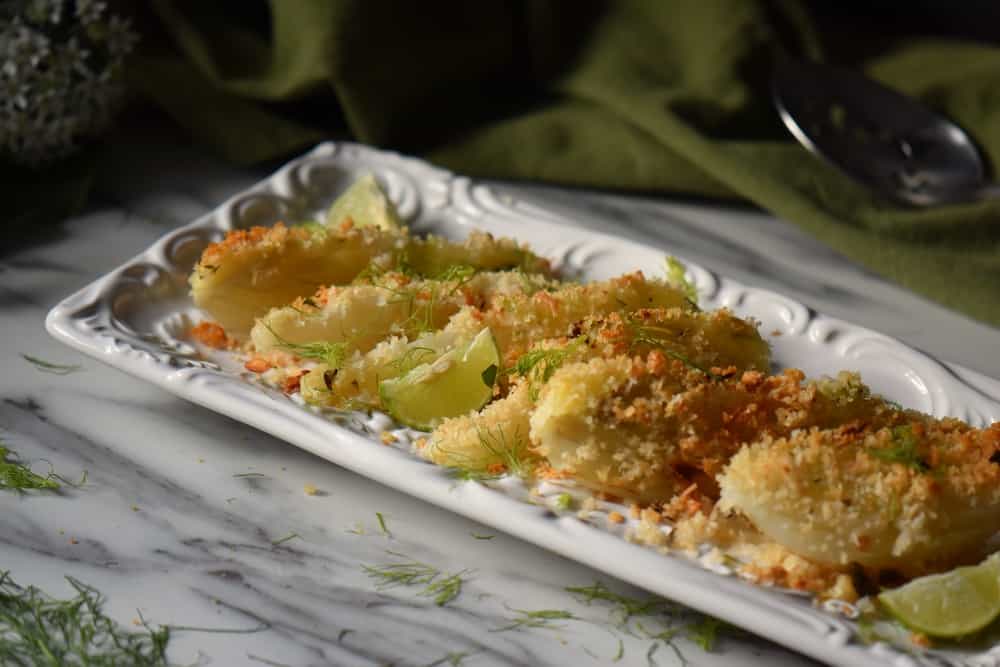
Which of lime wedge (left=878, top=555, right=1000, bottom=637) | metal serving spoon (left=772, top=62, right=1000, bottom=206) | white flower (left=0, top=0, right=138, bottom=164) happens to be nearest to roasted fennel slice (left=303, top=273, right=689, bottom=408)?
lime wedge (left=878, top=555, right=1000, bottom=637)

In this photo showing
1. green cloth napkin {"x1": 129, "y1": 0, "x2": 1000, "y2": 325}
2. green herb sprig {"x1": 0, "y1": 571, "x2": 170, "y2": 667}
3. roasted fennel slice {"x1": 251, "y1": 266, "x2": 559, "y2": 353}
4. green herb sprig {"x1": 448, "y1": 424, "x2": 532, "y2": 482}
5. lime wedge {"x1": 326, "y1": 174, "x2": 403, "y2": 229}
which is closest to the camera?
green herb sprig {"x1": 0, "y1": 571, "x2": 170, "y2": 667}

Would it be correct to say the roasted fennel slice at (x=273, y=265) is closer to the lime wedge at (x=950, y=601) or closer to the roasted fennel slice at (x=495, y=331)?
the roasted fennel slice at (x=495, y=331)

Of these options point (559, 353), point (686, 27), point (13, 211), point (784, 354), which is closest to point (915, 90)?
point (686, 27)

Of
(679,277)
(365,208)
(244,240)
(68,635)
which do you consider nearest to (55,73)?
(365,208)

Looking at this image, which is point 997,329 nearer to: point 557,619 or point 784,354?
point 784,354

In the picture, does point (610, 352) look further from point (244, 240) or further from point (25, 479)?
point (25, 479)

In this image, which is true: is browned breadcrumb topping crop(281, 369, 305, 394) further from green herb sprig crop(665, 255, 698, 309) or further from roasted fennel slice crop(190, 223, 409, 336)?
green herb sprig crop(665, 255, 698, 309)
